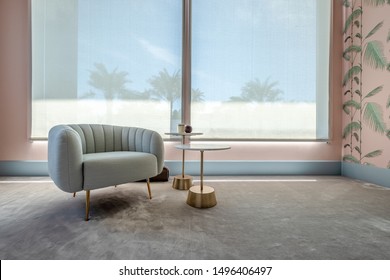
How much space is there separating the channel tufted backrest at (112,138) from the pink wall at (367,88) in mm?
2837

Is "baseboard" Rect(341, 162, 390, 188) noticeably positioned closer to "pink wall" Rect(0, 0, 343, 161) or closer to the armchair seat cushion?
the armchair seat cushion

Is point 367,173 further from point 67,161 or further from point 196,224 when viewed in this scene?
point 67,161

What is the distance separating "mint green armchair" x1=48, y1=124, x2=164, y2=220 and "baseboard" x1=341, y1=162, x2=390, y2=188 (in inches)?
109

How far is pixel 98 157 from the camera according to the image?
1.83 meters

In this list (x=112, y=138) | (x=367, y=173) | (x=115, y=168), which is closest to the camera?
(x=115, y=168)

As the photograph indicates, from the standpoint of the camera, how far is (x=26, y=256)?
118cm

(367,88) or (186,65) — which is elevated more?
(186,65)

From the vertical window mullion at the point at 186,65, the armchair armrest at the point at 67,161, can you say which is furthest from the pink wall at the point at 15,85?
the vertical window mullion at the point at 186,65

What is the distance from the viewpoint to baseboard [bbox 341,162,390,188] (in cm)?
272

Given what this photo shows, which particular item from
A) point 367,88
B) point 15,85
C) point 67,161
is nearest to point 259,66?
point 367,88

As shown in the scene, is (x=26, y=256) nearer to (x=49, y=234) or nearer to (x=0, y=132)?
(x=49, y=234)

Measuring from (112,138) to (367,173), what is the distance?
3.32 m

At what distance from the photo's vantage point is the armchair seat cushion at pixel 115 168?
5.57 ft

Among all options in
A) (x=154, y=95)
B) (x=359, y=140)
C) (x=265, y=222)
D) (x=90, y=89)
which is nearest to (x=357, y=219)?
(x=265, y=222)
